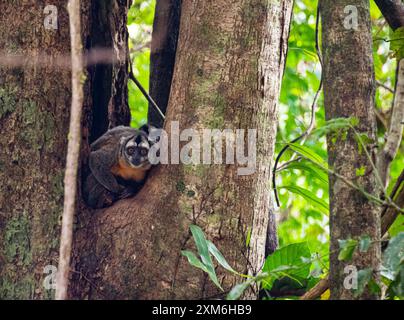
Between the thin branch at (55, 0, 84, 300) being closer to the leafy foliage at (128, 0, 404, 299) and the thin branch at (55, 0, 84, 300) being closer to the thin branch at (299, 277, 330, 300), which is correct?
the leafy foliage at (128, 0, 404, 299)

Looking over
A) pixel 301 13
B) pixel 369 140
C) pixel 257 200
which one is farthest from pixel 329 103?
pixel 301 13

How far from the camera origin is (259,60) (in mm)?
4102

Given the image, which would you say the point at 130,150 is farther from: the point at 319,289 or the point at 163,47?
the point at 319,289

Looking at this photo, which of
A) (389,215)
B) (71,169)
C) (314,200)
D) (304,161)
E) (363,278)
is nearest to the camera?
(71,169)

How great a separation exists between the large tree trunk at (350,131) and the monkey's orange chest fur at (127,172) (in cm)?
246

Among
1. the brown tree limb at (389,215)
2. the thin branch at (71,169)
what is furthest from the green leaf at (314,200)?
the thin branch at (71,169)

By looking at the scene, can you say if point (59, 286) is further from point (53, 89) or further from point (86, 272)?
point (53, 89)

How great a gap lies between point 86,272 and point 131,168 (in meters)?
1.83

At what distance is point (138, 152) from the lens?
5707 millimetres

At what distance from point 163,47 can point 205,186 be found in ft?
7.22

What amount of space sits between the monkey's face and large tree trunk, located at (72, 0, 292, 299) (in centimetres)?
139

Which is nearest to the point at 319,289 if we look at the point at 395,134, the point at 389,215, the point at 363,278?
the point at 389,215

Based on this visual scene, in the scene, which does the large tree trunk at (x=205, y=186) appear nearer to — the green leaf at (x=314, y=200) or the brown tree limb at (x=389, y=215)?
the brown tree limb at (x=389, y=215)
